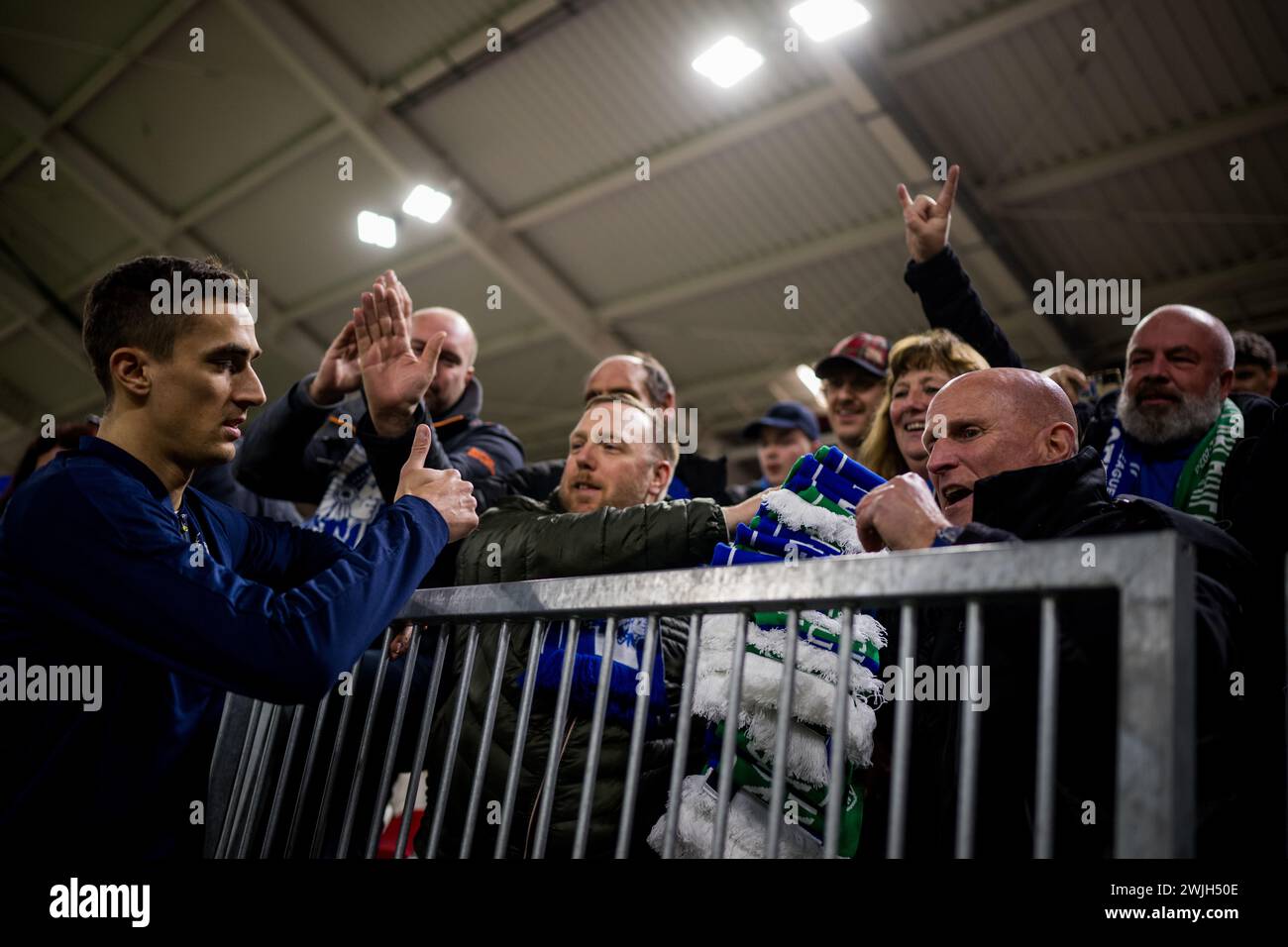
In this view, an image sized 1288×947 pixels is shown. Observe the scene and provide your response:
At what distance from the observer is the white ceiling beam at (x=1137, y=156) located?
22.9 ft

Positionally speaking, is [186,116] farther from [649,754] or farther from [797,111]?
[649,754]

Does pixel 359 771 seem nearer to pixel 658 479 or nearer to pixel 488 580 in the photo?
pixel 488 580

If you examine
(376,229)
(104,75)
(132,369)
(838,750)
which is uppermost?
(104,75)

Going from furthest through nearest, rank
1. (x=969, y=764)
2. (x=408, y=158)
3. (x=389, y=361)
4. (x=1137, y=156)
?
(x=408, y=158) → (x=1137, y=156) → (x=389, y=361) → (x=969, y=764)

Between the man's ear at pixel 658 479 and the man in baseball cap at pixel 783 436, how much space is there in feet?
5.60

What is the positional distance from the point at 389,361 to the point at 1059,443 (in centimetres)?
160

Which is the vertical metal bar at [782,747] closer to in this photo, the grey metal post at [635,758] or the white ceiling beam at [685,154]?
the grey metal post at [635,758]

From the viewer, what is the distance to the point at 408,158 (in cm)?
930

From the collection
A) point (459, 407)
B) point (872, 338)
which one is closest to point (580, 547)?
point (459, 407)

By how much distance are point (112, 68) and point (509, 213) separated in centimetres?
380

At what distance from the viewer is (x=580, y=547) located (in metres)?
2.25

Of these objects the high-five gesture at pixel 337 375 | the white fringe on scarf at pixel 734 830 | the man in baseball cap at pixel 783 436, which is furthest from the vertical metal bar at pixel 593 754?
the man in baseball cap at pixel 783 436

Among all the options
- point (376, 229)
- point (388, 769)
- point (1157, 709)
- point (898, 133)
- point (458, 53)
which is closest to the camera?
point (1157, 709)

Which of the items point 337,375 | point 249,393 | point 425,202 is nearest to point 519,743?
point 249,393
